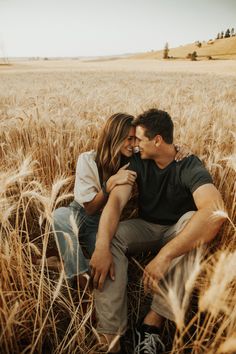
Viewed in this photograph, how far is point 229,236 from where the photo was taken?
1.71 m

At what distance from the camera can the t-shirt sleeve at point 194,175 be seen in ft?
6.08

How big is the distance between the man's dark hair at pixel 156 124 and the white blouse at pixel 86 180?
18.8 inches

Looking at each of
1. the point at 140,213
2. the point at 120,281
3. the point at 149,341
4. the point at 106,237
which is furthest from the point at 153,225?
the point at 149,341

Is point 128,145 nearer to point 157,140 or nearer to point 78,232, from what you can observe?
point 157,140

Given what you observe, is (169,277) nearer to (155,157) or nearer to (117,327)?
(117,327)

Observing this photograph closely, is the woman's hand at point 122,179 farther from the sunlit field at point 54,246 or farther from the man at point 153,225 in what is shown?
the sunlit field at point 54,246

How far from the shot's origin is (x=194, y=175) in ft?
6.27

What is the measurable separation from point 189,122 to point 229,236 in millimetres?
1774

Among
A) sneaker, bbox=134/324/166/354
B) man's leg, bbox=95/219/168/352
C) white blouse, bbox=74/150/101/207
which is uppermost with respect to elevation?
white blouse, bbox=74/150/101/207

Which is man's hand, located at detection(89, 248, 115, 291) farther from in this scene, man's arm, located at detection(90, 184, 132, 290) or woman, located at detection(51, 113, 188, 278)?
woman, located at detection(51, 113, 188, 278)

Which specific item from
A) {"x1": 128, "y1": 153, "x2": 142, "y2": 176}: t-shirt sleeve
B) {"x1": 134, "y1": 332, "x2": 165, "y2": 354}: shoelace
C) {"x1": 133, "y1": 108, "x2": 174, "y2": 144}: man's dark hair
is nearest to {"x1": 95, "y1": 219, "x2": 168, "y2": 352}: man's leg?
{"x1": 134, "y1": 332, "x2": 165, "y2": 354}: shoelace

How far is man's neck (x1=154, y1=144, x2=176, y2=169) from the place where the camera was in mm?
2148

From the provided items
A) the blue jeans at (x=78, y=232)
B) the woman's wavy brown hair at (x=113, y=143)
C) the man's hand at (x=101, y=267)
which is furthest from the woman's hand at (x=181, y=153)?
the man's hand at (x=101, y=267)

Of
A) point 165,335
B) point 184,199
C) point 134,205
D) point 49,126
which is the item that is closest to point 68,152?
point 49,126
